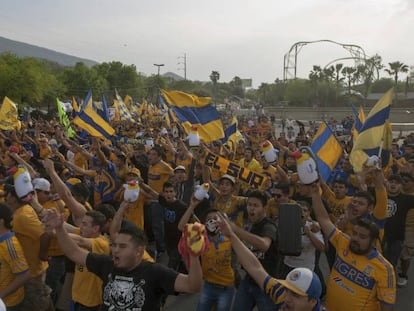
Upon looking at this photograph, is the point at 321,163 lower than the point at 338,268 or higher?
higher

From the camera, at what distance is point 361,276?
3723mm

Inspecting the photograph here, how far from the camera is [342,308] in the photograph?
12.4 ft

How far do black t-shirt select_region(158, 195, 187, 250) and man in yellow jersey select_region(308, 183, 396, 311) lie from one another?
259 centimetres

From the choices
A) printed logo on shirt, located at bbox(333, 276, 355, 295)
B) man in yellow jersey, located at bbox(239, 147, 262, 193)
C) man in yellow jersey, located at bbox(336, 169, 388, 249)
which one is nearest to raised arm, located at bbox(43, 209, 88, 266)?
printed logo on shirt, located at bbox(333, 276, 355, 295)

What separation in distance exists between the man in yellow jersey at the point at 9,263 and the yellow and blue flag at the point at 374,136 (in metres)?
4.50

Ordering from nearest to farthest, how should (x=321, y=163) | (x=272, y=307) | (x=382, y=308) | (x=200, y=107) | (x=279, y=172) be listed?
(x=382, y=308) < (x=272, y=307) < (x=321, y=163) < (x=279, y=172) < (x=200, y=107)

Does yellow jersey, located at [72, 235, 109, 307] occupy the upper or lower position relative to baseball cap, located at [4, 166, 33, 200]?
lower

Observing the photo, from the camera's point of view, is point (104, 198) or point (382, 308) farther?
point (104, 198)

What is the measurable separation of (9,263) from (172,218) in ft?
9.11

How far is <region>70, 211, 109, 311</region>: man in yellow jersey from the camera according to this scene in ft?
13.0

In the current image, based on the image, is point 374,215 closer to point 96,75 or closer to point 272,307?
point 272,307

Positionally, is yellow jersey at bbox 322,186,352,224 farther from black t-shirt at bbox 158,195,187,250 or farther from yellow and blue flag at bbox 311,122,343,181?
black t-shirt at bbox 158,195,187,250

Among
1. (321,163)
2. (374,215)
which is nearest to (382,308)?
(374,215)

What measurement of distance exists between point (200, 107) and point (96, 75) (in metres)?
62.2
